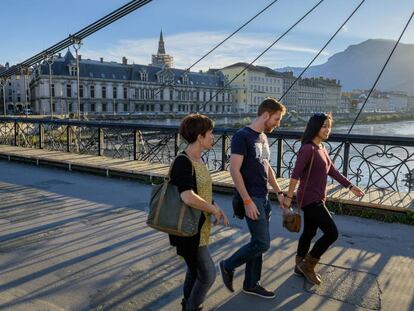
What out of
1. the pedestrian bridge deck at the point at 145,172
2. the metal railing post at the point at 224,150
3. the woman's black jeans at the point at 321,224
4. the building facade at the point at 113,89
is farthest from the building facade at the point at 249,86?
the woman's black jeans at the point at 321,224

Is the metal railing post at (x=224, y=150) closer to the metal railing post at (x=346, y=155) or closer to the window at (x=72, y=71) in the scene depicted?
the metal railing post at (x=346, y=155)

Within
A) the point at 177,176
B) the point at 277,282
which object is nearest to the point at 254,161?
the point at 177,176

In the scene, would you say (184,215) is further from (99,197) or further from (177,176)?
(99,197)

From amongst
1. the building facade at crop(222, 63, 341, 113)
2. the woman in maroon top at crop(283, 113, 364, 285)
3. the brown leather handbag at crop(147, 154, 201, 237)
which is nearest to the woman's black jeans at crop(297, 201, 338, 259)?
the woman in maroon top at crop(283, 113, 364, 285)

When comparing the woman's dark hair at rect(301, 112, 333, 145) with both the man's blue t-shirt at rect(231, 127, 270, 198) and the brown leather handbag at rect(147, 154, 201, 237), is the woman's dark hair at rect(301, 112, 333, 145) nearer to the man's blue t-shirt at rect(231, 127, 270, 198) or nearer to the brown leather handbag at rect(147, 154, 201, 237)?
the man's blue t-shirt at rect(231, 127, 270, 198)

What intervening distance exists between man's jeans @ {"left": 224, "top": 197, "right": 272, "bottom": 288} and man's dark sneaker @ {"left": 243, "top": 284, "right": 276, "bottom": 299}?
0.10ft

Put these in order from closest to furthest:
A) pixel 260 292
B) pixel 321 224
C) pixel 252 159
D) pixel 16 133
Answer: pixel 252 159 → pixel 260 292 → pixel 321 224 → pixel 16 133

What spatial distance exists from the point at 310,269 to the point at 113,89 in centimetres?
9617

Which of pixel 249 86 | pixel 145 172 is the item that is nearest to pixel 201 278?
pixel 145 172

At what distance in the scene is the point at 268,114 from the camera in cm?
329

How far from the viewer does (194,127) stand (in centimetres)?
283

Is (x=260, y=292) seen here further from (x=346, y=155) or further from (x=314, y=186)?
(x=346, y=155)

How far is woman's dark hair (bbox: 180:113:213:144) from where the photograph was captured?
283 cm

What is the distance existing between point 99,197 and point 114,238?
233cm
